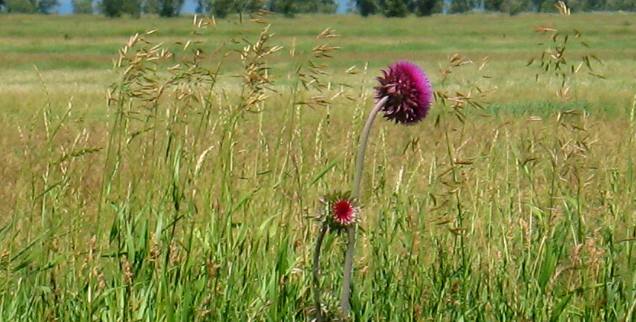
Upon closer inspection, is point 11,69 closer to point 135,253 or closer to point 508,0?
point 135,253

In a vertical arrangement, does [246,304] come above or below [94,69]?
above

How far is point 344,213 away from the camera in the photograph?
85.2 inches

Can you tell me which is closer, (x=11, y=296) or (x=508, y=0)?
(x=11, y=296)

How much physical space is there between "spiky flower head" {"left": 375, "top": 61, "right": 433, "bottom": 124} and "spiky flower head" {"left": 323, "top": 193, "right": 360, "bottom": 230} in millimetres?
192

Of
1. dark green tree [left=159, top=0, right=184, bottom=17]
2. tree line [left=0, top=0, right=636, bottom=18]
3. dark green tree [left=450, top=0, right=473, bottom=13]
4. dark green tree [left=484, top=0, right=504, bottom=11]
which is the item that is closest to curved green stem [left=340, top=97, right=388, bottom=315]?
tree line [left=0, top=0, right=636, bottom=18]

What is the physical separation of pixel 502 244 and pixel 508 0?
5419 inches

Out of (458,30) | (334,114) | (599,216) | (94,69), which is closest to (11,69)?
(94,69)

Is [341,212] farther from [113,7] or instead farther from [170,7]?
[170,7]

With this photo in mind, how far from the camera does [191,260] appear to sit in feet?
9.70

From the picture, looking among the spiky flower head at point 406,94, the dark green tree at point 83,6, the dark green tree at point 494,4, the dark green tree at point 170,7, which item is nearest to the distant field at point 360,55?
the spiky flower head at point 406,94

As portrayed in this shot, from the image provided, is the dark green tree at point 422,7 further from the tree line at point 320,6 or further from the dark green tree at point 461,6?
the dark green tree at point 461,6

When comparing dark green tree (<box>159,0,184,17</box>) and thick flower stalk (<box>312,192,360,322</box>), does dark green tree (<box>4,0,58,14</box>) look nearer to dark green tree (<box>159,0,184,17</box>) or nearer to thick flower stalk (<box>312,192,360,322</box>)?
dark green tree (<box>159,0,184,17</box>)

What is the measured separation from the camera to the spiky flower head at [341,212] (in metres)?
2.16

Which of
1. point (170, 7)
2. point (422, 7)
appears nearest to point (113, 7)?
point (170, 7)
